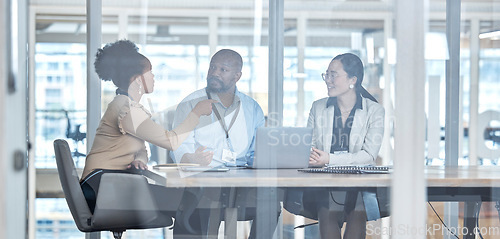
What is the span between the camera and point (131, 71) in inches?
155

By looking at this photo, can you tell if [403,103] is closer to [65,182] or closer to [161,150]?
[161,150]

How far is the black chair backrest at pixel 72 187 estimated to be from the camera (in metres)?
3.80

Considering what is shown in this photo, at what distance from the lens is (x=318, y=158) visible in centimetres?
401

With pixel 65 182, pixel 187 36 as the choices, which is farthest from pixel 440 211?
pixel 65 182

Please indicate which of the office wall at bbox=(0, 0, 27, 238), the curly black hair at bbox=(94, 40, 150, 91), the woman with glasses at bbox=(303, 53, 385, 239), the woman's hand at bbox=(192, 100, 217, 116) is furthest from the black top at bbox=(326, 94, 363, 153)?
the office wall at bbox=(0, 0, 27, 238)

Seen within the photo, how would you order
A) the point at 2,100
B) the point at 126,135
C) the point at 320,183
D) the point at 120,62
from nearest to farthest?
the point at 2,100 → the point at 320,183 → the point at 126,135 → the point at 120,62

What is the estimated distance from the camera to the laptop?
3908 mm

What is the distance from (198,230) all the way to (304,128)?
0.75 m

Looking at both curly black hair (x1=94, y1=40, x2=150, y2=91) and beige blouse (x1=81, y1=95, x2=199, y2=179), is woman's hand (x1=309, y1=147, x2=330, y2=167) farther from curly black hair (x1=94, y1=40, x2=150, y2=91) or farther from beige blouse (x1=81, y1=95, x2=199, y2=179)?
curly black hair (x1=94, y1=40, x2=150, y2=91)

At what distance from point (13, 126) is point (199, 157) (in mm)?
917

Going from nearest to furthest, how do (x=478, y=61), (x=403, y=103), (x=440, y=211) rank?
(x=403, y=103), (x=440, y=211), (x=478, y=61)

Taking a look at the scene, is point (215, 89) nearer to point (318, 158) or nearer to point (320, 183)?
point (318, 158)

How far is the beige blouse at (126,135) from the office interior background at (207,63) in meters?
0.06

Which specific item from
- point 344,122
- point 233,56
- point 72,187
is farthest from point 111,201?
point 344,122
